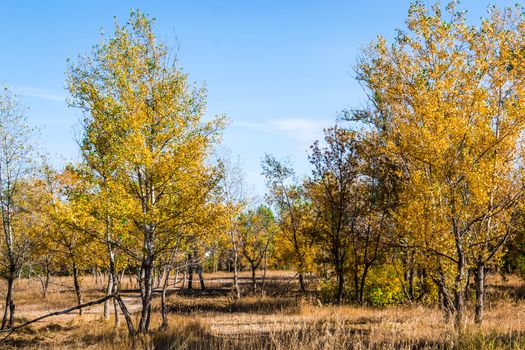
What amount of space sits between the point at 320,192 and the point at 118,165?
13419mm

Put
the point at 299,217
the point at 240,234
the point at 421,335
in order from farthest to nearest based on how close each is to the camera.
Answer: the point at 240,234
the point at 299,217
the point at 421,335

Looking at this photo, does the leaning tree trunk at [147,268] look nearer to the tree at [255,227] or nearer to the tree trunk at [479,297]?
the tree trunk at [479,297]

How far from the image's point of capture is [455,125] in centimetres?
899

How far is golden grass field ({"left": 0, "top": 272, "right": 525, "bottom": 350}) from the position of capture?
23.3 ft

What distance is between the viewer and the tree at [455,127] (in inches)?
366

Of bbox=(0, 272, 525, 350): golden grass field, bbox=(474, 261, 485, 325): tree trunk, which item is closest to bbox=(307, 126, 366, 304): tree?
bbox=(0, 272, 525, 350): golden grass field

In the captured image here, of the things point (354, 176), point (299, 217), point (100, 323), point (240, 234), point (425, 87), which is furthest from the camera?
point (240, 234)

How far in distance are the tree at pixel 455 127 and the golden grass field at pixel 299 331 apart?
1.45 metres

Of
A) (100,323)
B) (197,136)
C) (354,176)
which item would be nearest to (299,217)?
(354,176)

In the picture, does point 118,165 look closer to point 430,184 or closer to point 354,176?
point 430,184

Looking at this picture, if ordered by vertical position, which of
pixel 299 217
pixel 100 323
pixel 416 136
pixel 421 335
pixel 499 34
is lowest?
pixel 100 323

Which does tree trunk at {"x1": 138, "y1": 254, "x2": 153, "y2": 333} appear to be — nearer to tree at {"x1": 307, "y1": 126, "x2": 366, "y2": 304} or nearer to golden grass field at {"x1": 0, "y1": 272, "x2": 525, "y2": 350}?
golden grass field at {"x1": 0, "y1": 272, "x2": 525, "y2": 350}

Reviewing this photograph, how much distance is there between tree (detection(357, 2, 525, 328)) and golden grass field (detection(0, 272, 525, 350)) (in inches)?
57.0

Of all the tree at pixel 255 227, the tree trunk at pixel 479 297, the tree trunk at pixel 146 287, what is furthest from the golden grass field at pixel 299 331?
the tree at pixel 255 227
